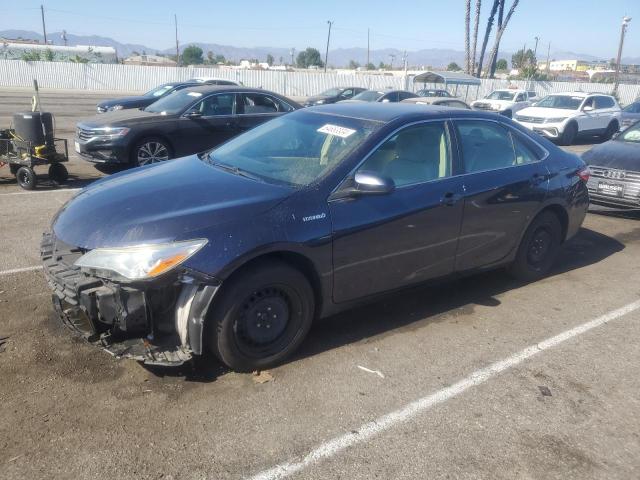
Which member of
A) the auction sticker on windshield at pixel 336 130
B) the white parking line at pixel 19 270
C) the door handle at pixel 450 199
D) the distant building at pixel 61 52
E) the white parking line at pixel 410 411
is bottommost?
the white parking line at pixel 410 411

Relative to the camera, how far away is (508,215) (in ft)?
15.9

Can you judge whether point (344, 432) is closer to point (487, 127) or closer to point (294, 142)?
point (294, 142)

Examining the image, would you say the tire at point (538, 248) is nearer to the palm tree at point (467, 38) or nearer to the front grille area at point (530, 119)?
the front grille area at point (530, 119)

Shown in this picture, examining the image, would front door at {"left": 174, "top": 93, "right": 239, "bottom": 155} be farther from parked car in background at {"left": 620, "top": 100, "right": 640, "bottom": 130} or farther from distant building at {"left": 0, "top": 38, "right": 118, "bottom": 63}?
distant building at {"left": 0, "top": 38, "right": 118, "bottom": 63}

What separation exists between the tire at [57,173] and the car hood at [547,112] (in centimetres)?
1510

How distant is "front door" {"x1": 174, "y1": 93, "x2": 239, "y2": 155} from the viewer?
9.74 m

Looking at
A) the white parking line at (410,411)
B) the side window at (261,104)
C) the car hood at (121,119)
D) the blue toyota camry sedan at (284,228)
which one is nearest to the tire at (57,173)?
the car hood at (121,119)

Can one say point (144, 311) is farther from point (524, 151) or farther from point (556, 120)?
point (556, 120)

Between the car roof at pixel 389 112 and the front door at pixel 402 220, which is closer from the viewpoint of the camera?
the front door at pixel 402 220

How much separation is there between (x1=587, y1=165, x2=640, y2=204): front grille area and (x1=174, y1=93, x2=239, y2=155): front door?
6.08m

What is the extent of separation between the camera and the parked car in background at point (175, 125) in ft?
29.8

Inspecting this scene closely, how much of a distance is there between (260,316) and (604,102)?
19.7m

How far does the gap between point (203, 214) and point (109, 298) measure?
715mm

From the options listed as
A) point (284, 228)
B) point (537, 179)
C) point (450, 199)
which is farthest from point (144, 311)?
point (537, 179)
